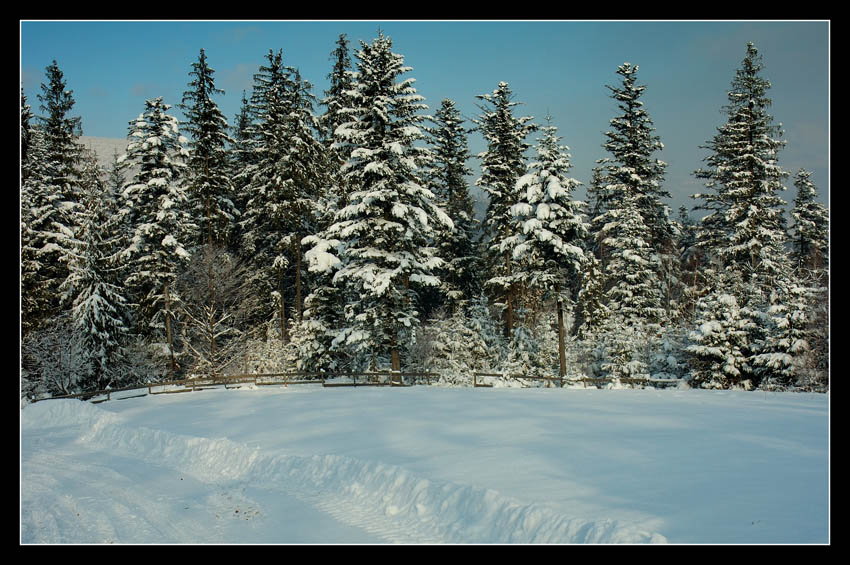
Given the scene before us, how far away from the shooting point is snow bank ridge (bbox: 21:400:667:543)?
9.91 m

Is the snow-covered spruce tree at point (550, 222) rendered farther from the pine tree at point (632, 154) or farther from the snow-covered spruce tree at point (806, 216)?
the snow-covered spruce tree at point (806, 216)

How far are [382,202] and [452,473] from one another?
1756 cm

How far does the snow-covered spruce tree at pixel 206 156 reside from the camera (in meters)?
36.3

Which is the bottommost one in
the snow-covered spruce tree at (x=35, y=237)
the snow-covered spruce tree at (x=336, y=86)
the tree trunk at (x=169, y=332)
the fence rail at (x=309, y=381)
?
the fence rail at (x=309, y=381)

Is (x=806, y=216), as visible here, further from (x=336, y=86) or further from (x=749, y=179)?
(x=336, y=86)

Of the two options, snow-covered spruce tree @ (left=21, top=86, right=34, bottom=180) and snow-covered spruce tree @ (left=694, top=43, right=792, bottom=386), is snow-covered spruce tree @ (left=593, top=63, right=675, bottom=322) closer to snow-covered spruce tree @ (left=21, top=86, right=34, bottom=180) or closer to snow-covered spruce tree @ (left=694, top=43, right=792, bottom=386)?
snow-covered spruce tree @ (left=694, top=43, right=792, bottom=386)

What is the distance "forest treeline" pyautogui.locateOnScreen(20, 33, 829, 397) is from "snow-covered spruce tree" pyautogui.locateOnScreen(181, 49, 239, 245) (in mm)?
132

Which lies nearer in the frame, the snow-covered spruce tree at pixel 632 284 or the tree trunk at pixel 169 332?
the snow-covered spruce tree at pixel 632 284

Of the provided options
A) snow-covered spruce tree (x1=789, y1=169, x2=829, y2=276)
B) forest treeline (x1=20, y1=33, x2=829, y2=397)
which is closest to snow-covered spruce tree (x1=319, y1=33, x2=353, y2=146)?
forest treeline (x1=20, y1=33, x2=829, y2=397)

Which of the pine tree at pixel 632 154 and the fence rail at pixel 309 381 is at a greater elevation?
the pine tree at pixel 632 154

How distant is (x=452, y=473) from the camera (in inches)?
519

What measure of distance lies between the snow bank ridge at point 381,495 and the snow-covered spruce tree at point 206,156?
61.4 ft

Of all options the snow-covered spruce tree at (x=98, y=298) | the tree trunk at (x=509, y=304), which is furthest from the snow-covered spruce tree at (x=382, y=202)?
the snow-covered spruce tree at (x=98, y=298)
